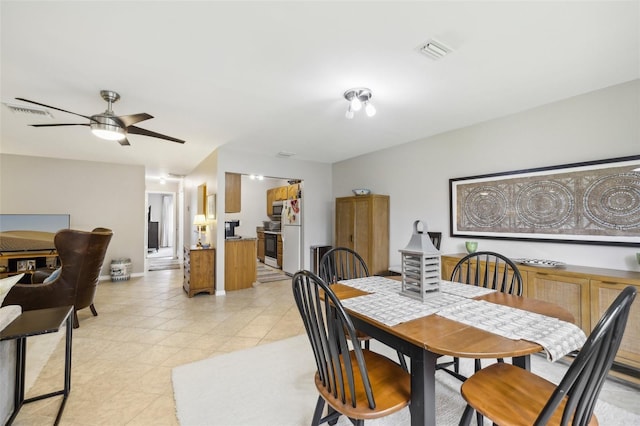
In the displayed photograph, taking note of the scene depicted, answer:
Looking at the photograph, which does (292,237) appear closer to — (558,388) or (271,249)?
(271,249)

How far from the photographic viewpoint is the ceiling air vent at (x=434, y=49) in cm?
182

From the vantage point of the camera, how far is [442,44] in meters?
1.82

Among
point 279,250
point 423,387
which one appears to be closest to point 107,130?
point 423,387

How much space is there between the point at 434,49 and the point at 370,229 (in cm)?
280

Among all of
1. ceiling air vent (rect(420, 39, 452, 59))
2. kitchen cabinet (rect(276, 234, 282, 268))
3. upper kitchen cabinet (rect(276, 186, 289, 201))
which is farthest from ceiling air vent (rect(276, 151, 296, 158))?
ceiling air vent (rect(420, 39, 452, 59))

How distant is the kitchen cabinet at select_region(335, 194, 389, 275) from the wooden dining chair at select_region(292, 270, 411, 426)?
291cm

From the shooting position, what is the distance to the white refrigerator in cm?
551

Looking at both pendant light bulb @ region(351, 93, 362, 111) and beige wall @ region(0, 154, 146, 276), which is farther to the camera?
beige wall @ region(0, 154, 146, 276)

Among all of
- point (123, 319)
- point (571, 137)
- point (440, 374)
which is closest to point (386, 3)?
point (571, 137)

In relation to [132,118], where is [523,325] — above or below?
below

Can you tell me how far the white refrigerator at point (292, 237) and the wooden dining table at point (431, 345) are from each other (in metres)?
4.19

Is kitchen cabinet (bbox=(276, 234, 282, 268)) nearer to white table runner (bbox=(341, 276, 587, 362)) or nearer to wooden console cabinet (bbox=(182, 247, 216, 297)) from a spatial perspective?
wooden console cabinet (bbox=(182, 247, 216, 297))

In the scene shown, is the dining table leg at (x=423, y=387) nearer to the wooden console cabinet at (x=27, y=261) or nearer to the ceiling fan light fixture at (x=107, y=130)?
the ceiling fan light fixture at (x=107, y=130)

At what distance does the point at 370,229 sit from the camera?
4.30 m
